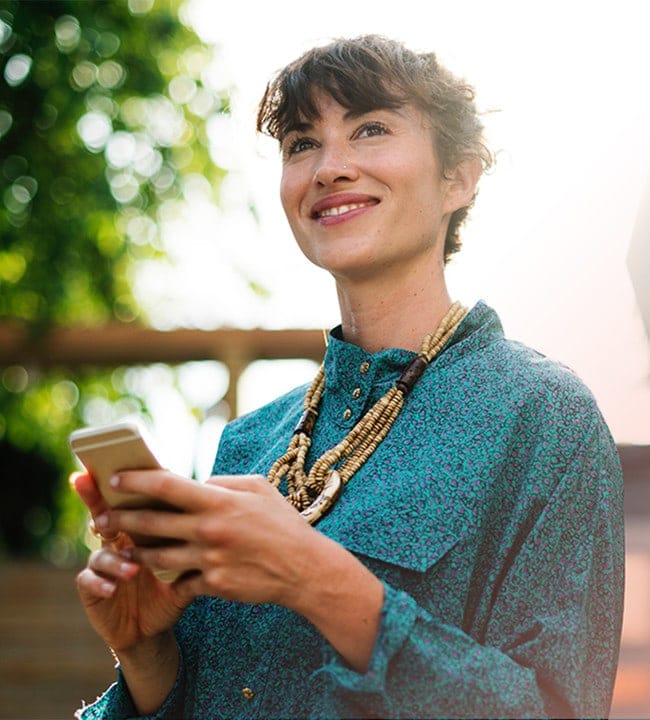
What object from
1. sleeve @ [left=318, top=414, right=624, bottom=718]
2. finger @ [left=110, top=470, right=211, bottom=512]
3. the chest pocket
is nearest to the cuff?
sleeve @ [left=318, top=414, right=624, bottom=718]

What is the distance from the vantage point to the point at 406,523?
1284 mm

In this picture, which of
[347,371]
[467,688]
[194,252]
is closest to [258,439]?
[347,371]

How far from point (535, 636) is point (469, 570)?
0.11m

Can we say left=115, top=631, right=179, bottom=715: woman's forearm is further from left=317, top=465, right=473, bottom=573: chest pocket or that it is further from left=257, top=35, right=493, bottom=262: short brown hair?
left=257, top=35, right=493, bottom=262: short brown hair

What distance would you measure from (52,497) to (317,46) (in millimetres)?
4843

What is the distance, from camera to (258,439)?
1.72m

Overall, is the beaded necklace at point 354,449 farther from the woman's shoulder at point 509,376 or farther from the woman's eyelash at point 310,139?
the woman's eyelash at point 310,139

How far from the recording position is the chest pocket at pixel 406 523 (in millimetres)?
1263

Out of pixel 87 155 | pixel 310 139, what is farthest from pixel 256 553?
pixel 87 155

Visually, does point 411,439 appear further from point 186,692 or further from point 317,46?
point 317,46

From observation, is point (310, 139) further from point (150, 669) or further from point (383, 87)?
point (150, 669)


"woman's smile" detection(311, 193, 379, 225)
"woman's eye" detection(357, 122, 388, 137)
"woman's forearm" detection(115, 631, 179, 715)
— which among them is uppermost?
"woman's eye" detection(357, 122, 388, 137)

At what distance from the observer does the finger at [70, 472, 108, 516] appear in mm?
1190

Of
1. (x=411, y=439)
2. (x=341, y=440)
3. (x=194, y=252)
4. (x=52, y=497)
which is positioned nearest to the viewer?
(x=411, y=439)
